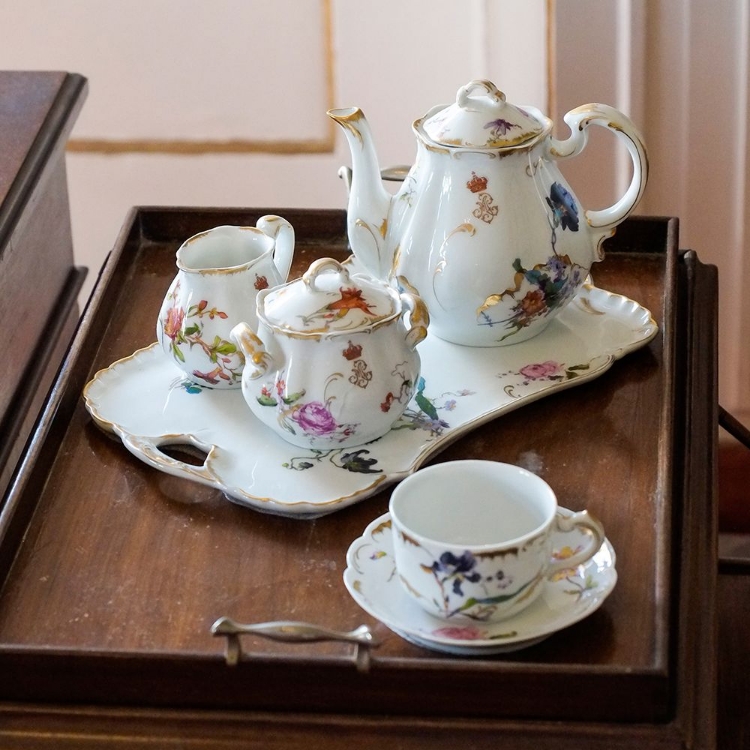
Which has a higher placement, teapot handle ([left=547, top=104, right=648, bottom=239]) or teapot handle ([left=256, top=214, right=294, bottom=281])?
teapot handle ([left=547, top=104, right=648, bottom=239])

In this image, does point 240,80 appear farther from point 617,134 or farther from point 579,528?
point 579,528

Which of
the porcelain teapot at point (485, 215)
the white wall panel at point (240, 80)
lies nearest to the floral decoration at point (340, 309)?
the porcelain teapot at point (485, 215)

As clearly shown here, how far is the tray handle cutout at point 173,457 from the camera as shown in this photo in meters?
0.72

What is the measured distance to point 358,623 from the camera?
0.60m

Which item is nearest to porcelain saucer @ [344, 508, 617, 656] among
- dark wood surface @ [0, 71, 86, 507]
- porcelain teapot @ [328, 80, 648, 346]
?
porcelain teapot @ [328, 80, 648, 346]

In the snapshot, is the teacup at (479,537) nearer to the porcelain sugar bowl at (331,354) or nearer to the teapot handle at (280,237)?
the porcelain sugar bowl at (331,354)

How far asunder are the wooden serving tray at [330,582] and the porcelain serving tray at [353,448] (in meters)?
0.01

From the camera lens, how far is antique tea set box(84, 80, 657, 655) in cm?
62

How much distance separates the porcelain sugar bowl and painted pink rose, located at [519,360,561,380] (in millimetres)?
112

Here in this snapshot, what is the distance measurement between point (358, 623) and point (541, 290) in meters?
0.30

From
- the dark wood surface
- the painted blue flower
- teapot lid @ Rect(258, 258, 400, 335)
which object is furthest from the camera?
the dark wood surface

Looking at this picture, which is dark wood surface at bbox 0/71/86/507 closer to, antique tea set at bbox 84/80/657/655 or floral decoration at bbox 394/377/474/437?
antique tea set at bbox 84/80/657/655

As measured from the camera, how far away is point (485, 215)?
0.78m

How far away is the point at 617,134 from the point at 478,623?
15.2 inches
